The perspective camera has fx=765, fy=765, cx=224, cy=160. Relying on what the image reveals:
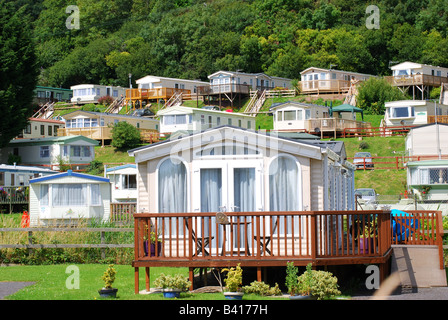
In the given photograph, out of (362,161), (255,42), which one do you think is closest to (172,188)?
(362,161)

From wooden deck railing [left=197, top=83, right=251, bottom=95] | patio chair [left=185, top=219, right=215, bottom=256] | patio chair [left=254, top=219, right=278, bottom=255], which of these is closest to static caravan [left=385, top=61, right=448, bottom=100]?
wooden deck railing [left=197, top=83, right=251, bottom=95]

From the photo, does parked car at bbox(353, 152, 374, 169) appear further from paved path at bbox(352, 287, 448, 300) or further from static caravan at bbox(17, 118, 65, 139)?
static caravan at bbox(17, 118, 65, 139)

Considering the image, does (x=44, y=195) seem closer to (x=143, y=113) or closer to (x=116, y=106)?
(x=143, y=113)

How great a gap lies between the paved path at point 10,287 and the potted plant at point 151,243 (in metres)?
2.79

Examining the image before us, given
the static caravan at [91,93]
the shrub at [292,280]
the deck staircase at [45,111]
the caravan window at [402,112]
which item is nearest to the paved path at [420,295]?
the shrub at [292,280]

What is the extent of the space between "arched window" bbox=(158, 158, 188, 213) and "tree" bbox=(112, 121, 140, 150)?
4207 centimetres

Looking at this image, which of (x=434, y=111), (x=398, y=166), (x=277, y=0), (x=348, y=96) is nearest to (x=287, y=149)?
(x=398, y=166)

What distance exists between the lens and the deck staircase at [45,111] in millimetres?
87950

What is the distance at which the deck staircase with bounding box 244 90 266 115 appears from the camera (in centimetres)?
7329

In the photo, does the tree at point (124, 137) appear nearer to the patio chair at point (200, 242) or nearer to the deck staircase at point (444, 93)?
the deck staircase at point (444, 93)

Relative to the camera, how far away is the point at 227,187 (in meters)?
16.1

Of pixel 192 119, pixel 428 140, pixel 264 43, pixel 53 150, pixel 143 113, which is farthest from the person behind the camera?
pixel 264 43

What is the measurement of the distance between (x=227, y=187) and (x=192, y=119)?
4398 cm

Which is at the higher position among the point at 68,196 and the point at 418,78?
the point at 418,78
